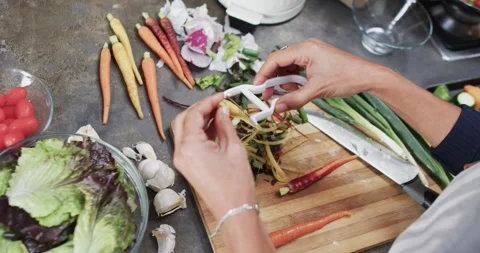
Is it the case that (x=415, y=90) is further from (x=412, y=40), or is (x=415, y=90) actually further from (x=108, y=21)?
(x=108, y=21)

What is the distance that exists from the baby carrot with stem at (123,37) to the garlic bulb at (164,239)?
0.48m

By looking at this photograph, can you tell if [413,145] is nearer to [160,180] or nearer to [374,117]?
[374,117]

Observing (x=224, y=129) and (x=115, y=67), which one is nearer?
(x=224, y=129)

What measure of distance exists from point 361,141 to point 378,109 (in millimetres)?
124

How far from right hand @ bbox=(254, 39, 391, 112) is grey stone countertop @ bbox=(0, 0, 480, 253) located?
15.1 inches

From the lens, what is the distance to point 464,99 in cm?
161

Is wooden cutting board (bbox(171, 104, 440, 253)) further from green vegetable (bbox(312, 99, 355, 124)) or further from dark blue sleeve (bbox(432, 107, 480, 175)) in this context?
dark blue sleeve (bbox(432, 107, 480, 175))

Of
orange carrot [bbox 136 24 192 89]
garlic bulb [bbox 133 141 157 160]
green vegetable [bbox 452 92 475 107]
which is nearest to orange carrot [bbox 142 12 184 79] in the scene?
orange carrot [bbox 136 24 192 89]

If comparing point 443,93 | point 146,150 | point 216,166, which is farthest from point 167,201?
point 443,93

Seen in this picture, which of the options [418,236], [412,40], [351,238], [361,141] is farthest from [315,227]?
[412,40]

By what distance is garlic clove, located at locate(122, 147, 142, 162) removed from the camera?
1282 millimetres

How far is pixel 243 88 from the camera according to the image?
1088mm

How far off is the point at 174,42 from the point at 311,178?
60 centimetres

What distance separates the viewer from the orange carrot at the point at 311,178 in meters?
1.29
